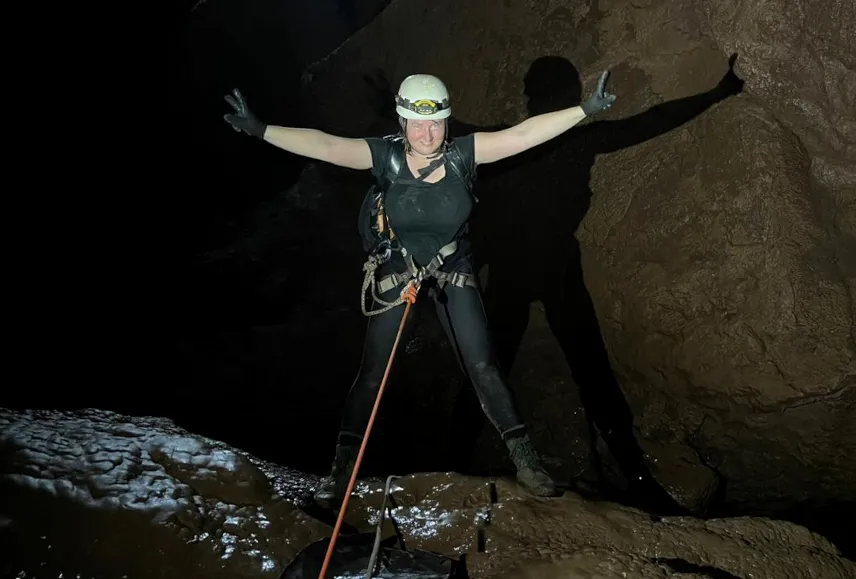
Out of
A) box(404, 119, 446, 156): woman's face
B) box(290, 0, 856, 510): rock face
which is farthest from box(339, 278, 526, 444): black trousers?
box(290, 0, 856, 510): rock face

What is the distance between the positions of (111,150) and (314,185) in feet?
8.11

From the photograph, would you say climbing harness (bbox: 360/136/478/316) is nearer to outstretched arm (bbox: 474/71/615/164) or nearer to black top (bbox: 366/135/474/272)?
black top (bbox: 366/135/474/272)

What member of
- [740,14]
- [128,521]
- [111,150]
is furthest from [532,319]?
[111,150]

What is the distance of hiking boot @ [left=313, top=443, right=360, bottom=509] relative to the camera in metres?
3.18

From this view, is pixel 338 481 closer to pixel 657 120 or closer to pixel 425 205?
pixel 425 205

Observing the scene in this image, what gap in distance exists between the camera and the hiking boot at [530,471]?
3.12 m

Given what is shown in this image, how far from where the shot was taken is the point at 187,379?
6.17m

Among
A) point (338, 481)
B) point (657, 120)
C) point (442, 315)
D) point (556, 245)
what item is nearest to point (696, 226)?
point (657, 120)

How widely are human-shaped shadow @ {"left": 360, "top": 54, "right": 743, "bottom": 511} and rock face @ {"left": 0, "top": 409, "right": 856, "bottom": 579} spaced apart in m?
1.94

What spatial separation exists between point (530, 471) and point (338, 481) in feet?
3.51

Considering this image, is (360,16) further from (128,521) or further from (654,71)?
(128,521)

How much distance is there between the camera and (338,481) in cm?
331

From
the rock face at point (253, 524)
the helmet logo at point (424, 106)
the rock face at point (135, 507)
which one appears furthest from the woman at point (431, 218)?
the rock face at point (135, 507)

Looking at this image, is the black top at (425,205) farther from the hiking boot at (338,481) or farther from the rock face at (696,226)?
the rock face at (696,226)
